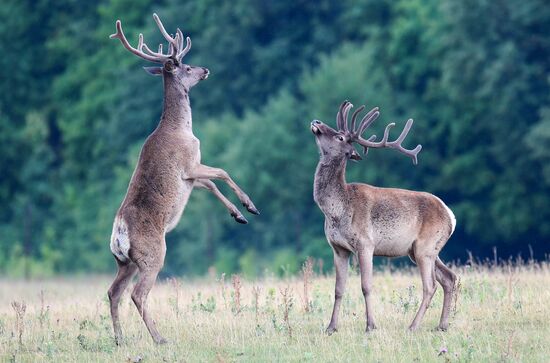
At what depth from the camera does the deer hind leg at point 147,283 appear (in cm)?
1252

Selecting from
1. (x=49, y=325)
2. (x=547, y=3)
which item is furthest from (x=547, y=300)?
(x=547, y=3)

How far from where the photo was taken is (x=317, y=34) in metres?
50.8

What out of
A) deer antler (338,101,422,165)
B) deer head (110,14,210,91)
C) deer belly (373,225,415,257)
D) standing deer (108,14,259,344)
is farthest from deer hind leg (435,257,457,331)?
deer head (110,14,210,91)

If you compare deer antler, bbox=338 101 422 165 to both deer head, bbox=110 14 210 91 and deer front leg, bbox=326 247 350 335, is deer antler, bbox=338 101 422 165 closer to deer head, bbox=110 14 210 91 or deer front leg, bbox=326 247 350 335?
deer front leg, bbox=326 247 350 335

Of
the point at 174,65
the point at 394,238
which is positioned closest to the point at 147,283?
the point at 394,238

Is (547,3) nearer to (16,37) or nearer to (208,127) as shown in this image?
(208,127)

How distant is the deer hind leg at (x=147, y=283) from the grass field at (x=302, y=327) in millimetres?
148

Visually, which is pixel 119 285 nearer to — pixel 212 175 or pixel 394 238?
pixel 212 175

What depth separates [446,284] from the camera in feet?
42.9

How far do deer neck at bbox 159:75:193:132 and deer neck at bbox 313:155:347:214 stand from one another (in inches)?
66.1

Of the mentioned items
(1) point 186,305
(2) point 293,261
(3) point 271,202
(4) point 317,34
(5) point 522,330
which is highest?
(4) point 317,34

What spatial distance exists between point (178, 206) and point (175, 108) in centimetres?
153

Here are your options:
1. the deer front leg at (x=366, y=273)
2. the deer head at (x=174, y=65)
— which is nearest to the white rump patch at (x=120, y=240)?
the deer front leg at (x=366, y=273)

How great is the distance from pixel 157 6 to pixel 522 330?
43478mm
